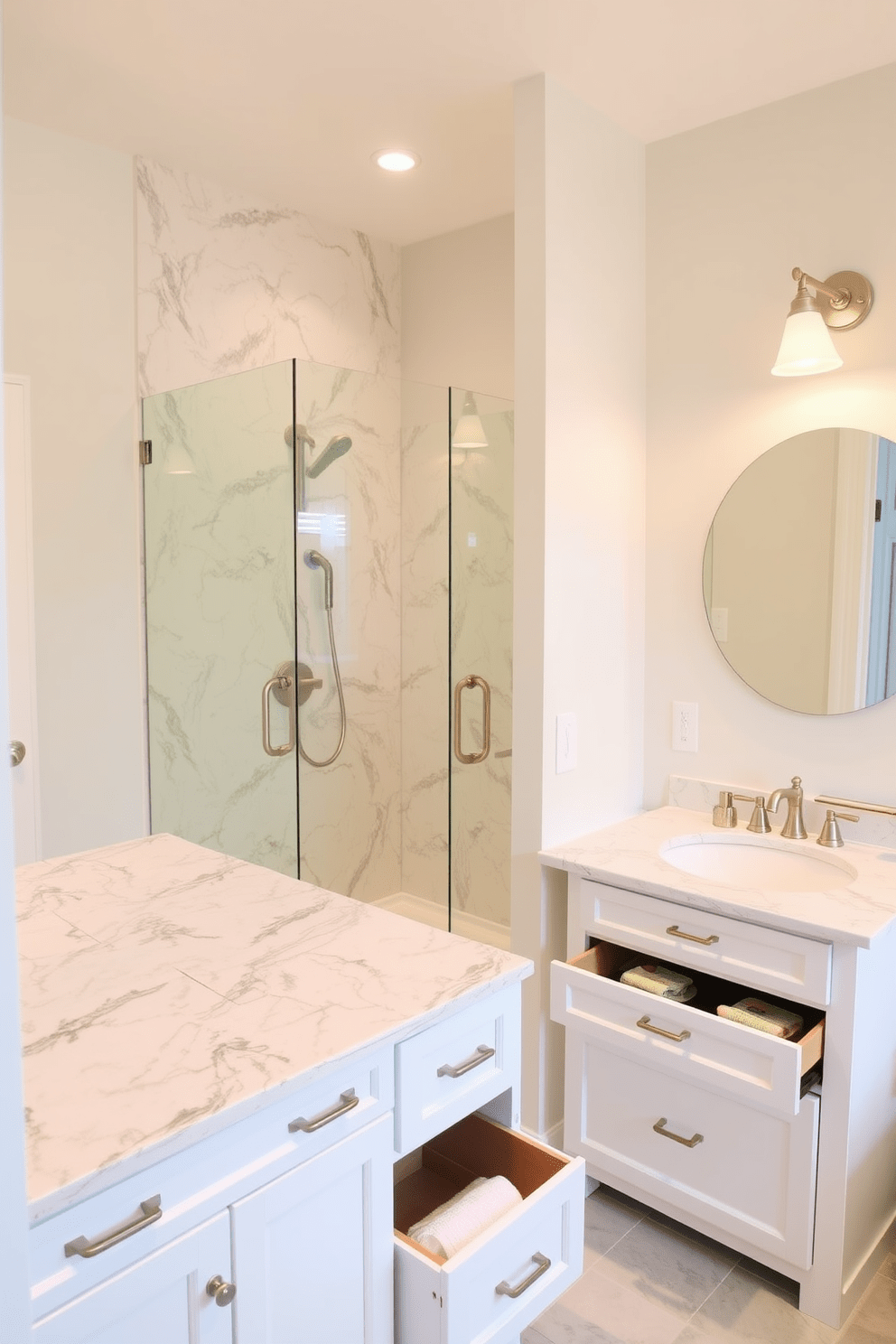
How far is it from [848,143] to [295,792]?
7.02ft

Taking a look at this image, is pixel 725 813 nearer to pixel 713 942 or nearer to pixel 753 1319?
pixel 713 942

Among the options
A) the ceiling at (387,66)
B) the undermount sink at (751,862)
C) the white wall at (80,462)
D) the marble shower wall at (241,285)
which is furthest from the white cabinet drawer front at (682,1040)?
the marble shower wall at (241,285)

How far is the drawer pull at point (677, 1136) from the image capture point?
1982mm

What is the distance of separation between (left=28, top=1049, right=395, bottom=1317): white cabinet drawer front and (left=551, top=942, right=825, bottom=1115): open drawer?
36.2 inches

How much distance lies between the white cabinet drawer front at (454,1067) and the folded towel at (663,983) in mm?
716

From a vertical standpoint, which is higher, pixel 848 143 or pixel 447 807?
pixel 848 143

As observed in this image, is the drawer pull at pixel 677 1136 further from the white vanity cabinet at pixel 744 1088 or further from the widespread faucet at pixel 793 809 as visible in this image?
the widespread faucet at pixel 793 809

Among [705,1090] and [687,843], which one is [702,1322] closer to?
[705,1090]

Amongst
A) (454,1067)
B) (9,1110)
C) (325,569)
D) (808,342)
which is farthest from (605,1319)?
(808,342)

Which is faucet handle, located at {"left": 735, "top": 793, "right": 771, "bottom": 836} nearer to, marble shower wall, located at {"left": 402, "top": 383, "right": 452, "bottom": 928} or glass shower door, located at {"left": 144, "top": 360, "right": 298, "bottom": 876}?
marble shower wall, located at {"left": 402, "top": 383, "right": 452, "bottom": 928}

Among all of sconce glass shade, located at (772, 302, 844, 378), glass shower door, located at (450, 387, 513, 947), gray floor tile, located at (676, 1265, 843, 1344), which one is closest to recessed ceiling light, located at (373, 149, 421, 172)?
glass shower door, located at (450, 387, 513, 947)

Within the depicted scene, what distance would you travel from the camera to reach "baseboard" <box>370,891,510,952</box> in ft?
9.63

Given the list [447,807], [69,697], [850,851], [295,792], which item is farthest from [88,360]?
[850,851]

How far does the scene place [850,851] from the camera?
219 cm
